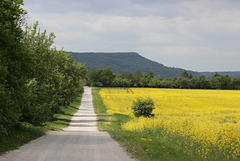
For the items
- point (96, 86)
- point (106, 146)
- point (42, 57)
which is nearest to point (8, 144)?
point (106, 146)

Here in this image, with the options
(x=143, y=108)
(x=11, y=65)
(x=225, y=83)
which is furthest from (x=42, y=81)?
(x=225, y=83)

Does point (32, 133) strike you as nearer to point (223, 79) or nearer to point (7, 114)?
point (7, 114)

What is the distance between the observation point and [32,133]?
1783 cm

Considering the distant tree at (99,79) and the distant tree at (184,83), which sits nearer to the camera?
the distant tree at (184,83)

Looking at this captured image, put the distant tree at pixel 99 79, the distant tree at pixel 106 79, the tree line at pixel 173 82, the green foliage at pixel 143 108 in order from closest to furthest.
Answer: the green foliage at pixel 143 108 → the tree line at pixel 173 82 → the distant tree at pixel 99 79 → the distant tree at pixel 106 79

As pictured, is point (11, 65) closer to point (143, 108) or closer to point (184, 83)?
point (143, 108)

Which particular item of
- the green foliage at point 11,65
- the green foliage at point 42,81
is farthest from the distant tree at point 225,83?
the green foliage at point 11,65

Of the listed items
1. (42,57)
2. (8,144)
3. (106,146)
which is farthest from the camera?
(42,57)

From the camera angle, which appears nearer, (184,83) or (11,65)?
(11,65)

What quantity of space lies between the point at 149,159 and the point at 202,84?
483ft

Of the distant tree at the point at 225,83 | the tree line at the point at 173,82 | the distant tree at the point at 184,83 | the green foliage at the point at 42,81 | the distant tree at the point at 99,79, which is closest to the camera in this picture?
the green foliage at the point at 42,81

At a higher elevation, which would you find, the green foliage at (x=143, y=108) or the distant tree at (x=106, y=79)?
the distant tree at (x=106, y=79)

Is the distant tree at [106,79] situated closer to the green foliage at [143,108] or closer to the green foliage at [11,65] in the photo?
the green foliage at [143,108]

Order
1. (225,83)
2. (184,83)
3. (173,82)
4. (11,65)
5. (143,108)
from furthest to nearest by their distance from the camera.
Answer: (173,82) < (184,83) < (225,83) < (143,108) < (11,65)
